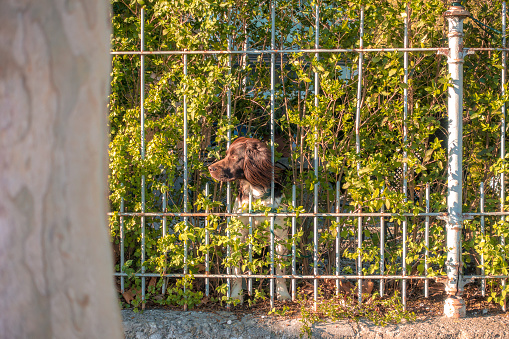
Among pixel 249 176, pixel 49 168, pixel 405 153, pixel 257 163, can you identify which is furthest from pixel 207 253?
pixel 49 168

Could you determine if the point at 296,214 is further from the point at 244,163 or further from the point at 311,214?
the point at 244,163

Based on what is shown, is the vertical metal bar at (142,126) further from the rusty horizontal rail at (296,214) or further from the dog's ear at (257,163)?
the dog's ear at (257,163)

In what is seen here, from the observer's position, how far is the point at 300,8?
4.34 meters

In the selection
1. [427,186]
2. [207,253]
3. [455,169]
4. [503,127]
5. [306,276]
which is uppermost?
[503,127]

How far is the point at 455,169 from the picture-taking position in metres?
4.00

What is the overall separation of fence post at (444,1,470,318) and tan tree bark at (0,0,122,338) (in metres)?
3.48

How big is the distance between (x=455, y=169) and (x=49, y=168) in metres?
3.59

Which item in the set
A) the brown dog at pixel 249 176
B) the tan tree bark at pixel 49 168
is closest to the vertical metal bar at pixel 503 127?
the brown dog at pixel 249 176

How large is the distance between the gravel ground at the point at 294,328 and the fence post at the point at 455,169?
169mm

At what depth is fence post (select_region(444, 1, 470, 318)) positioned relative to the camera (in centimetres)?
395

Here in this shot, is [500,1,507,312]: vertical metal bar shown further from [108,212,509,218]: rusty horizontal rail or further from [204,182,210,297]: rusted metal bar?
[204,182,210,297]: rusted metal bar

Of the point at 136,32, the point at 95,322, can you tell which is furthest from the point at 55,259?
the point at 136,32

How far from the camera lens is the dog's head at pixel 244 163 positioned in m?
3.96

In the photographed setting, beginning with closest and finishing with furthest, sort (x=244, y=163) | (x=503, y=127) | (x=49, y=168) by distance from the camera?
(x=49, y=168) → (x=244, y=163) → (x=503, y=127)
